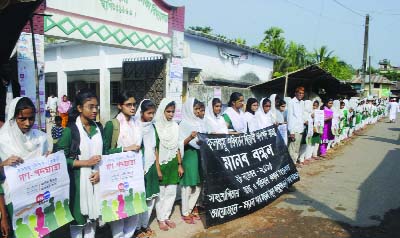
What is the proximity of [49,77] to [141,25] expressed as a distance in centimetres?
1393

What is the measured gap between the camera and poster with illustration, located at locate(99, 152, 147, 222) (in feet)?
10.6

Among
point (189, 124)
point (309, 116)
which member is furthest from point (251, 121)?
point (309, 116)

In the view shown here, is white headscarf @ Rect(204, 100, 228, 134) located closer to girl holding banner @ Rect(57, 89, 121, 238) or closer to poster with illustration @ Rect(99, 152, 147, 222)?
poster with illustration @ Rect(99, 152, 147, 222)

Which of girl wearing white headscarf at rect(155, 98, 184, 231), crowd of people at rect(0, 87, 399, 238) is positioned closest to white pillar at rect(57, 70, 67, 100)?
crowd of people at rect(0, 87, 399, 238)

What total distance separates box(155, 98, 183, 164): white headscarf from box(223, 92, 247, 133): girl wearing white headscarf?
153 cm

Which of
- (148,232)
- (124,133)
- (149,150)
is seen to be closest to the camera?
(124,133)

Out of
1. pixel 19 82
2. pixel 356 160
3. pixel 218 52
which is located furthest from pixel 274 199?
pixel 218 52

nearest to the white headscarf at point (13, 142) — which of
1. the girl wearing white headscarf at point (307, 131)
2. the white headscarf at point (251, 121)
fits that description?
the white headscarf at point (251, 121)

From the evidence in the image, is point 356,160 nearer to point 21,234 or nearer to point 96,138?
point 96,138

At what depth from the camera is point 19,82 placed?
4.68 meters

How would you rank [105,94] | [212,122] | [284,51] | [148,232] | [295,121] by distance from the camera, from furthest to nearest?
[284,51], [105,94], [295,121], [212,122], [148,232]

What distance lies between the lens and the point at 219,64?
563 inches

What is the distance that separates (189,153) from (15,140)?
2270mm

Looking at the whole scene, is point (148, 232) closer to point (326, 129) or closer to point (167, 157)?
point (167, 157)
